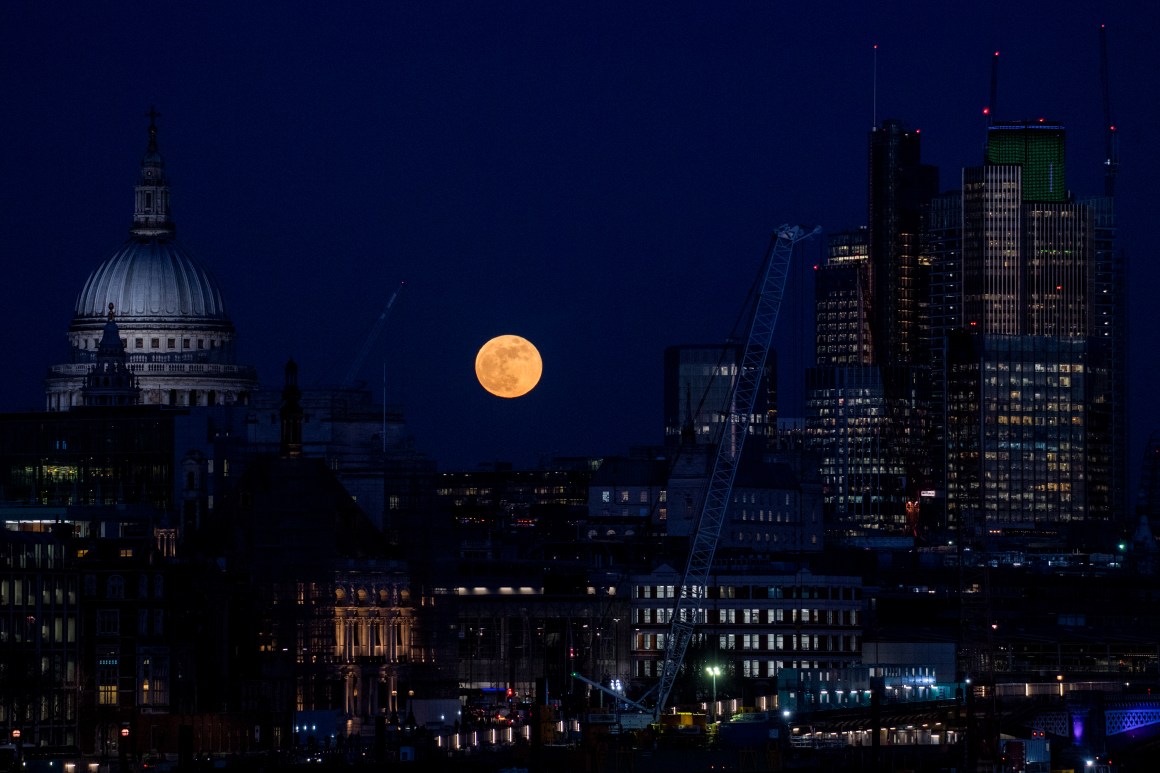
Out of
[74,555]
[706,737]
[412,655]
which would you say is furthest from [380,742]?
[412,655]

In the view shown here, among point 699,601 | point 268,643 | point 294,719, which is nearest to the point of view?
point 294,719

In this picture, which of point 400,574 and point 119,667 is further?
point 400,574

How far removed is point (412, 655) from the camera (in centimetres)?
17938

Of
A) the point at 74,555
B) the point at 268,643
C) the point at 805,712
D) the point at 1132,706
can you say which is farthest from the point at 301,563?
the point at 1132,706

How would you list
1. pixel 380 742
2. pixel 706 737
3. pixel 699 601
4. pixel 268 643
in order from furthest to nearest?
pixel 699 601 → pixel 268 643 → pixel 706 737 → pixel 380 742

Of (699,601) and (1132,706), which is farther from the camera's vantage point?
(699,601)

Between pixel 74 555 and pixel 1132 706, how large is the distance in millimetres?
53046

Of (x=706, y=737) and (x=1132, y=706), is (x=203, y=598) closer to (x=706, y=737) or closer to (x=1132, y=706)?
(x=706, y=737)

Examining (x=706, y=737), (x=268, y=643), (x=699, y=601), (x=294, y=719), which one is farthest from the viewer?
(x=699, y=601)

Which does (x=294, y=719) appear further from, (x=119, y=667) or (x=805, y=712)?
(x=805, y=712)

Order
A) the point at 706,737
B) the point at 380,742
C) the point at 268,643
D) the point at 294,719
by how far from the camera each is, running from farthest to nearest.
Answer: the point at 268,643, the point at 294,719, the point at 706,737, the point at 380,742

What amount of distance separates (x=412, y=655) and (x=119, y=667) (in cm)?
2650

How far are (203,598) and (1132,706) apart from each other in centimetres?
4690

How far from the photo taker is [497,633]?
655ft
